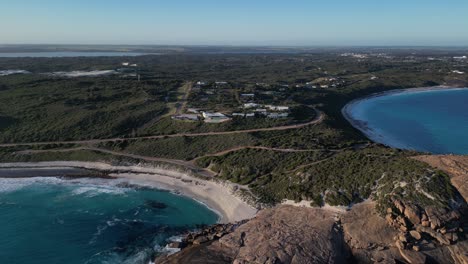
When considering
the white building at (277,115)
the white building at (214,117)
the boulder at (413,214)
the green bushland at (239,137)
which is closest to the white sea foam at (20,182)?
the green bushland at (239,137)

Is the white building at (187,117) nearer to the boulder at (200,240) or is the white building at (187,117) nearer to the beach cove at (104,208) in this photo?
the beach cove at (104,208)

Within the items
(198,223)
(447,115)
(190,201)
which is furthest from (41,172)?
(447,115)

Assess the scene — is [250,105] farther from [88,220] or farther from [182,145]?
[88,220]

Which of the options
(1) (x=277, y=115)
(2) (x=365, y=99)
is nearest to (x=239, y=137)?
(1) (x=277, y=115)

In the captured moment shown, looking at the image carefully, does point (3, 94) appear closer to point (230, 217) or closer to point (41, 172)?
point (41, 172)

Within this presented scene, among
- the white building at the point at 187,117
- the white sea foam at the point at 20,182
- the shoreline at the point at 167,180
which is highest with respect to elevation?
the white building at the point at 187,117

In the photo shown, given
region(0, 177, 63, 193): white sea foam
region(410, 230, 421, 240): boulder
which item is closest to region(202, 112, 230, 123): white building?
region(0, 177, 63, 193): white sea foam
